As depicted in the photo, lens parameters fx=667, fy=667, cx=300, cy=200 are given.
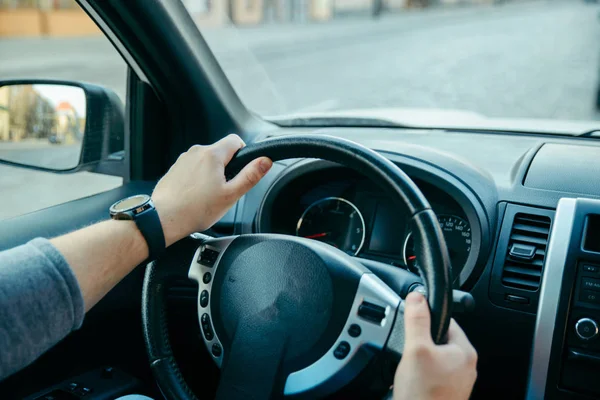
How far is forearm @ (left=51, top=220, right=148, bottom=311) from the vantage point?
1405mm

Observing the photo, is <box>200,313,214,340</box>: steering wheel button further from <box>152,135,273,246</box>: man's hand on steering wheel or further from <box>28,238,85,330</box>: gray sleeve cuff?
<box>28,238,85,330</box>: gray sleeve cuff

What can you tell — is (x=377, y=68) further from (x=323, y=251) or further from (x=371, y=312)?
(x=371, y=312)

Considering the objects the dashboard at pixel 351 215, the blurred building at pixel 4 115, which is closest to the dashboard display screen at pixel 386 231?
the dashboard at pixel 351 215

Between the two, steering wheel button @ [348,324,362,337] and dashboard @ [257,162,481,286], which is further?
dashboard @ [257,162,481,286]

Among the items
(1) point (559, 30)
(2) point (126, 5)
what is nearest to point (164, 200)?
(2) point (126, 5)

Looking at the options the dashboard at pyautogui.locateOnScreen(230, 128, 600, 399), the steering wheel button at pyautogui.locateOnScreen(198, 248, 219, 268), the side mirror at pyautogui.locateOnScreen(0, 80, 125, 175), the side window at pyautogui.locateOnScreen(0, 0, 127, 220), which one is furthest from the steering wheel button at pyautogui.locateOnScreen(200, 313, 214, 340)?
the side mirror at pyautogui.locateOnScreen(0, 80, 125, 175)

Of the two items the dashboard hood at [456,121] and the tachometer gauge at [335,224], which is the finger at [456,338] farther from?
the dashboard hood at [456,121]

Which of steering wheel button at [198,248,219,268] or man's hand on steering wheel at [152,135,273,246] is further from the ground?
man's hand on steering wheel at [152,135,273,246]

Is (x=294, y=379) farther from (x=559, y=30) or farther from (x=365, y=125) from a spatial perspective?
(x=559, y=30)

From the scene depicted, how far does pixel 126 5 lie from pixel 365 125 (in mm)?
1260

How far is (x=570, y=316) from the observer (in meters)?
1.96

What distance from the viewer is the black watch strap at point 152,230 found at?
1.51 metres

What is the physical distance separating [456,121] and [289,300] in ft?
5.83

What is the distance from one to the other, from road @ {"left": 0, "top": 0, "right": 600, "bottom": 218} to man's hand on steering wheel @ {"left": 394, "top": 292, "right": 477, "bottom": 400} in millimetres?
1744
